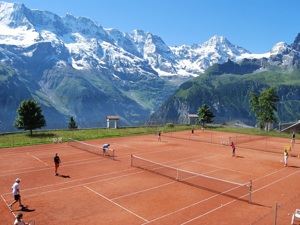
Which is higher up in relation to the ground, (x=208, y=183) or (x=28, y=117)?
(x=28, y=117)

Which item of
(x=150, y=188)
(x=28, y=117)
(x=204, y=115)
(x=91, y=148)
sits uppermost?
(x=204, y=115)

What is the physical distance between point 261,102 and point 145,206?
73220 millimetres

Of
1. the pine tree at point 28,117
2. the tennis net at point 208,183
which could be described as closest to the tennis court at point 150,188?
the tennis net at point 208,183

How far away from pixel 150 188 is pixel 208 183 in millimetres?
5453

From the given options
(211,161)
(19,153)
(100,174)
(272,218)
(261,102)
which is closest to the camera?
(272,218)

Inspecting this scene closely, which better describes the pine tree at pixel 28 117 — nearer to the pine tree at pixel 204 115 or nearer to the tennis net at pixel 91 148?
the tennis net at pixel 91 148

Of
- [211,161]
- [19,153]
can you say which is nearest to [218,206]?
[211,161]

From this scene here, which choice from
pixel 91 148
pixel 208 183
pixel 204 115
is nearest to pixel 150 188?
pixel 208 183

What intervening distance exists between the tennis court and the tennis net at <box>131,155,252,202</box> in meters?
0.08

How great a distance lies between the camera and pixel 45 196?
23719mm

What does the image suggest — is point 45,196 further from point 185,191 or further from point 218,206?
point 218,206

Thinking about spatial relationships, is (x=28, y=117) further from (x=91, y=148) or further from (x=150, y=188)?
(x=150, y=188)

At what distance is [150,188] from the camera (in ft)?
85.1

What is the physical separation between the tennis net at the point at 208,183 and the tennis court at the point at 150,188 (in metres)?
0.08
